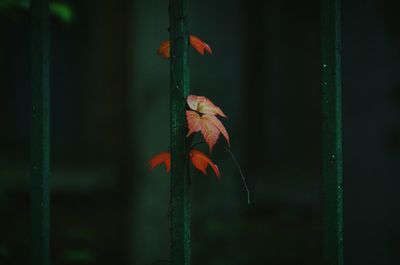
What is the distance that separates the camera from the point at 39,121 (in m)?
1.05

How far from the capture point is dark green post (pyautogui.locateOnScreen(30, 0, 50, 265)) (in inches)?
41.3

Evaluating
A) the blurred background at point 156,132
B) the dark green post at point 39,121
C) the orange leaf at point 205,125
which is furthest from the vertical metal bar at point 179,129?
the blurred background at point 156,132

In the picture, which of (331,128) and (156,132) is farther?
(156,132)

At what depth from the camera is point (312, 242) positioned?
3512 mm

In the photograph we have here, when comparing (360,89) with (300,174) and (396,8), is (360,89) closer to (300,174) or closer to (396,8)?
(396,8)

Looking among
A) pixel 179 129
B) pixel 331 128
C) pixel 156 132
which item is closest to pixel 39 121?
pixel 179 129

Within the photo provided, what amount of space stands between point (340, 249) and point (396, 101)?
1401 millimetres

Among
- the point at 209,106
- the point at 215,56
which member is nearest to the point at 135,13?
the point at 215,56

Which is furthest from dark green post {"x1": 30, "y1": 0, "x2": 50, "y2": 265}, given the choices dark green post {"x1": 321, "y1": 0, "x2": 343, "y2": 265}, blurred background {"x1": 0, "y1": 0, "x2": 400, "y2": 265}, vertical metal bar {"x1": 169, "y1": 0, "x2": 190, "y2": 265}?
blurred background {"x1": 0, "y1": 0, "x2": 400, "y2": 265}

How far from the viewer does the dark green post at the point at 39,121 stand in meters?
1.05

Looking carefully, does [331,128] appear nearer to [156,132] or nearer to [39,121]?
[39,121]

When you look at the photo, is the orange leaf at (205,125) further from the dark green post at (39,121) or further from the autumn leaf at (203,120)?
the dark green post at (39,121)

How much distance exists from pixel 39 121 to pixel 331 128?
557 mm

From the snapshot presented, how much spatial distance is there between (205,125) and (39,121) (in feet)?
1.06
